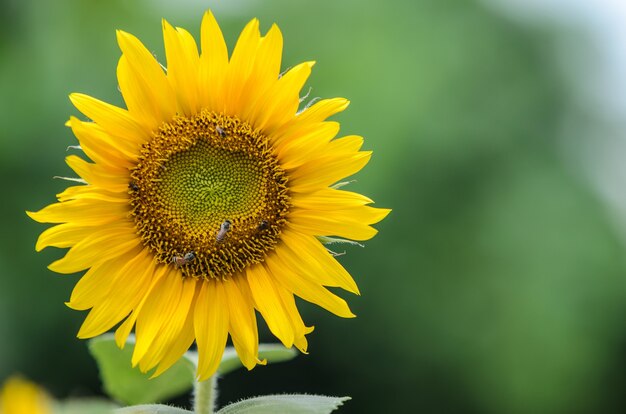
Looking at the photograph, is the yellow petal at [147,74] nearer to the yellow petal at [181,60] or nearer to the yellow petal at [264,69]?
the yellow petal at [181,60]

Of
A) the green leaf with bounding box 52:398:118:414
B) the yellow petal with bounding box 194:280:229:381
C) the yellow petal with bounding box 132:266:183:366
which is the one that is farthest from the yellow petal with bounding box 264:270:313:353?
the green leaf with bounding box 52:398:118:414

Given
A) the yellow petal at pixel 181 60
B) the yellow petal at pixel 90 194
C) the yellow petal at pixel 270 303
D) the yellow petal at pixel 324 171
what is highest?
the yellow petal at pixel 181 60

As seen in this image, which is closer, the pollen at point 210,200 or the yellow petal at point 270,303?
the yellow petal at point 270,303

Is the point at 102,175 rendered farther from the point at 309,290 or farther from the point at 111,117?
the point at 309,290

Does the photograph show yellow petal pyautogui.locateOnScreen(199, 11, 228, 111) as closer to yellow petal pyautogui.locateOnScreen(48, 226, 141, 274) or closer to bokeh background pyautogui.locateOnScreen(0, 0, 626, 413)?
yellow petal pyautogui.locateOnScreen(48, 226, 141, 274)

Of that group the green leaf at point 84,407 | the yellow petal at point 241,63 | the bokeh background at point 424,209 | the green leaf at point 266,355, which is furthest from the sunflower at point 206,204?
the bokeh background at point 424,209

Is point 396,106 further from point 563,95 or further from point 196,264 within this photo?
point 196,264

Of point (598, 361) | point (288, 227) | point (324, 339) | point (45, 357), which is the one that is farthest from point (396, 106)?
point (288, 227)
